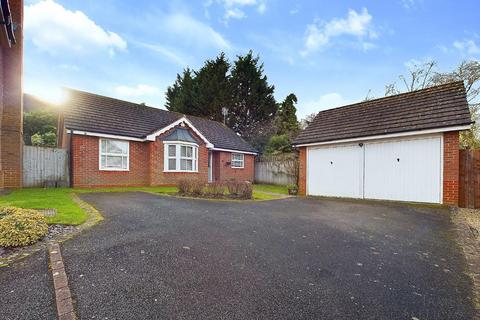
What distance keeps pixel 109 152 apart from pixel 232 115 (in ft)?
67.8

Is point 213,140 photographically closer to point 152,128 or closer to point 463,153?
point 152,128

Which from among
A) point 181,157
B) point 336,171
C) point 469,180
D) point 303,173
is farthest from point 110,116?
point 469,180

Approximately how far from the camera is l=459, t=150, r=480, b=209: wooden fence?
29.3 feet

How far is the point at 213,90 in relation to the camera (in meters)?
32.7

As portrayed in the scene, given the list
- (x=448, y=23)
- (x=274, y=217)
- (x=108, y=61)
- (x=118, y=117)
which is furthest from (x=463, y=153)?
(x=108, y=61)

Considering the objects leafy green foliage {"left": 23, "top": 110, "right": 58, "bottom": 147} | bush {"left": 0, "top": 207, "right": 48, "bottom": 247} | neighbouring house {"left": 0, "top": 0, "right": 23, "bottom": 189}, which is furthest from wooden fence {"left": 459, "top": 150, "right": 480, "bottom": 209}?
leafy green foliage {"left": 23, "top": 110, "right": 58, "bottom": 147}

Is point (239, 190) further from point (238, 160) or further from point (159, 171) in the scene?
point (238, 160)

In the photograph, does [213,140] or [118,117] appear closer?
[118,117]

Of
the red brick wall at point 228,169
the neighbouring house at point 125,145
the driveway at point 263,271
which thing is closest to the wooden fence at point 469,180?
the driveway at point 263,271

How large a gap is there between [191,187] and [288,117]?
21.7m

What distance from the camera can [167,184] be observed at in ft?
50.1

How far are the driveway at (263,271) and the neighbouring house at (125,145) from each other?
8.48m

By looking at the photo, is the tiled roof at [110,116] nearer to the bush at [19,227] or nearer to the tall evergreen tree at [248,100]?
the bush at [19,227]

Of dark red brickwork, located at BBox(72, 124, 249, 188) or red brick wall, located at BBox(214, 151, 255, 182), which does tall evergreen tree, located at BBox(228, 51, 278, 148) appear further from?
dark red brickwork, located at BBox(72, 124, 249, 188)
